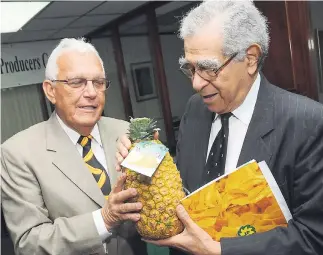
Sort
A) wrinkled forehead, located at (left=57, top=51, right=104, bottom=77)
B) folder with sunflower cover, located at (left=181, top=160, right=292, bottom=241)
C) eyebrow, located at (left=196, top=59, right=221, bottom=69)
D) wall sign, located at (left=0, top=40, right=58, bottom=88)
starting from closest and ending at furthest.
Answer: folder with sunflower cover, located at (left=181, top=160, right=292, bottom=241)
eyebrow, located at (left=196, top=59, right=221, bottom=69)
wrinkled forehead, located at (left=57, top=51, right=104, bottom=77)
wall sign, located at (left=0, top=40, right=58, bottom=88)

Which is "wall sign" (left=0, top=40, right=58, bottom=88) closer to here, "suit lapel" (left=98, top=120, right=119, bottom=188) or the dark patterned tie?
"suit lapel" (left=98, top=120, right=119, bottom=188)

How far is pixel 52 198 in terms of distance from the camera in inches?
56.6

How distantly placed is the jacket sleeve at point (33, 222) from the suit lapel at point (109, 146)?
0.27 meters

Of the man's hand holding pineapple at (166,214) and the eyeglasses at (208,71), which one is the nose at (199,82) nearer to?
the eyeglasses at (208,71)

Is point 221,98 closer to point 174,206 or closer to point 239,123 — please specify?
point 239,123

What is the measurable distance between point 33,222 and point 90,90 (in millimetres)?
634

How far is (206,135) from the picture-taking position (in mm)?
1468

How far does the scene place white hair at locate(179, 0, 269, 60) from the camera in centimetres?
116

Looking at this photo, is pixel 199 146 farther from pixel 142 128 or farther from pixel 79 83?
pixel 79 83

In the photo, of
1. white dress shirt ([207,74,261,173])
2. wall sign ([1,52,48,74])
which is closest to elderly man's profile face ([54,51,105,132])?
white dress shirt ([207,74,261,173])

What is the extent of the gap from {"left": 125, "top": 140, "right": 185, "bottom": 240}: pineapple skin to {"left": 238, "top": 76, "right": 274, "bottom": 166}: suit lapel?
0.28 m

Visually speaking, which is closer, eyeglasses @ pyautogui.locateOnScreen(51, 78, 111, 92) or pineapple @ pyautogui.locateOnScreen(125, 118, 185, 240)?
pineapple @ pyautogui.locateOnScreen(125, 118, 185, 240)

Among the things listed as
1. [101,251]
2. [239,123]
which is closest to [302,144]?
[239,123]

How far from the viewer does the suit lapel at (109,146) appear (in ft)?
5.24
